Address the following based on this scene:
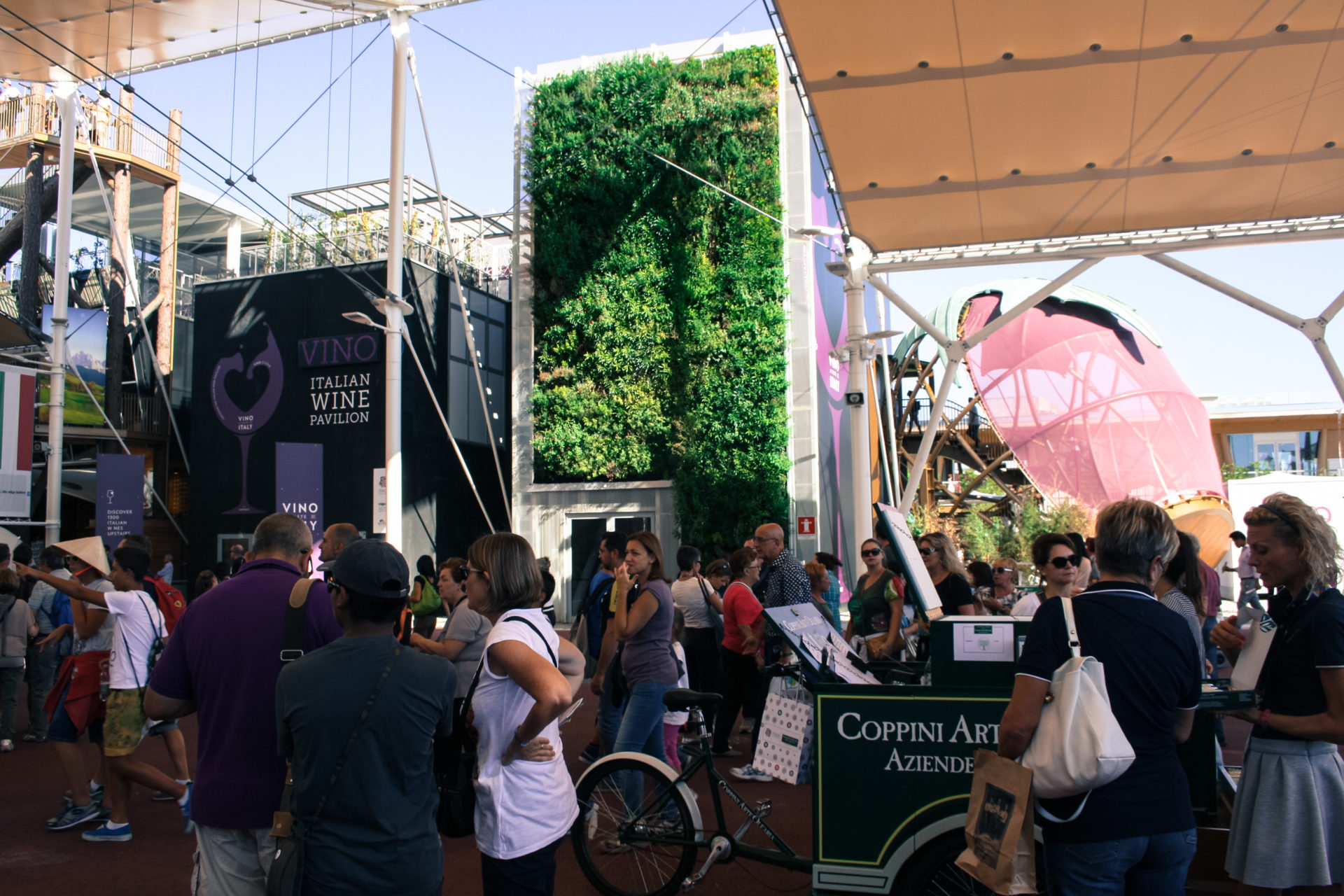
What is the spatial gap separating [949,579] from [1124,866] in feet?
14.7

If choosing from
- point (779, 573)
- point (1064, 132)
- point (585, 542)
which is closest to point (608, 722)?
point (779, 573)

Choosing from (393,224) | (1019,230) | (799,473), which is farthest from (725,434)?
(1019,230)

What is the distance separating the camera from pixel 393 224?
595 inches

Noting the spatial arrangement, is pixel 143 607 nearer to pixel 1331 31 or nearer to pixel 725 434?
pixel 1331 31

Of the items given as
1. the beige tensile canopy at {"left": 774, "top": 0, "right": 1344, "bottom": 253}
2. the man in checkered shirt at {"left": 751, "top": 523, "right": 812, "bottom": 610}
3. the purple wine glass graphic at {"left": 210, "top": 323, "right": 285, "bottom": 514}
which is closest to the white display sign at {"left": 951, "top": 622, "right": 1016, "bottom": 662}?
the man in checkered shirt at {"left": 751, "top": 523, "right": 812, "bottom": 610}

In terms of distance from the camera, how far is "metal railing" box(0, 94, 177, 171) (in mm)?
23062

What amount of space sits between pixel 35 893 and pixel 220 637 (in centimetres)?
335

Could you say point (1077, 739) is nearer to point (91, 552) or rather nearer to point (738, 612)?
point (738, 612)

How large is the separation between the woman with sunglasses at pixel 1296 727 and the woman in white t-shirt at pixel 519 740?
7.71ft

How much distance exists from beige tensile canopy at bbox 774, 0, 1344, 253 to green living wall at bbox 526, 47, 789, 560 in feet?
28.1

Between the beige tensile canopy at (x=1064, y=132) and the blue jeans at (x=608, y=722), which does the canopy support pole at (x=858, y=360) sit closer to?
the beige tensile canopy at (x=1064, y=132)

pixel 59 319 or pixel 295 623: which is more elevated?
pixel 59 319

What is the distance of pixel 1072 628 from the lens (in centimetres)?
285

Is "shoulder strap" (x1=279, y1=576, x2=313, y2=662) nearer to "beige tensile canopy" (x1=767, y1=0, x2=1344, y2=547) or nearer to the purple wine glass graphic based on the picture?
"beige tensile canopy" (x1=767, y1=0, x2=1344, y2=547)
